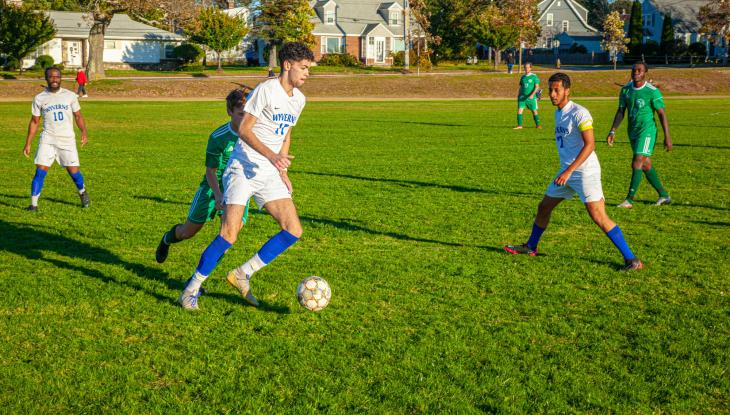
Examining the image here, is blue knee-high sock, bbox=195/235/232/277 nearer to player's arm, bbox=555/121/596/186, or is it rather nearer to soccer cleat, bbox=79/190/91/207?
player's arm, bbox=555/121/596/186

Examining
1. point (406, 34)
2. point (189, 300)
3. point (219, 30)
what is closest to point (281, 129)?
point (189, 300)

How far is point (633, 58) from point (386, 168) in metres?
70.5

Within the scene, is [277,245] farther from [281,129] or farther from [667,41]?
[667,41]

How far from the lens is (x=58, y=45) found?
7181 cm

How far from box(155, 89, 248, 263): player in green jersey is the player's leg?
12.0ft

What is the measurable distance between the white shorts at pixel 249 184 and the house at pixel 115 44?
7125cm

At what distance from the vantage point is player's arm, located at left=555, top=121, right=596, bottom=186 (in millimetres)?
8078

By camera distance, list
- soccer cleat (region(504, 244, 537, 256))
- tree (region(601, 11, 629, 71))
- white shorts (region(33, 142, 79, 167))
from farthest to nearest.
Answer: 1. tree (region(601, 11, 629, 71))
2. white shorts (region(33, 142, 79, 167))
3. soccer cleat (region(504, 244, 537, 256))

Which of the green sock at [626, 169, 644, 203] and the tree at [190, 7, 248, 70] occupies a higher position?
the tree at [190, 7, 248, 70]

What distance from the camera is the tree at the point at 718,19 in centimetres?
7144

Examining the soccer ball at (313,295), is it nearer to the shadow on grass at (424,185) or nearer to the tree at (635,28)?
the shadow on grass at (424,185)

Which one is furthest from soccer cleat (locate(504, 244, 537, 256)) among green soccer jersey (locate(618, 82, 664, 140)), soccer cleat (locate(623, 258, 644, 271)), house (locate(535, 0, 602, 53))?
house (locate(535, 0, 602, 53))

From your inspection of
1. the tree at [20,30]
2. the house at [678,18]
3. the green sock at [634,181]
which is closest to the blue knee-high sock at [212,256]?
the green sock at [634,181]

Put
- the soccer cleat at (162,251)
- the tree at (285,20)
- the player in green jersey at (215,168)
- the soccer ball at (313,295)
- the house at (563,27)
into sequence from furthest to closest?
the house at (563,27) → the tree at (285,20) → the soccer cleat at (162,251) → the player in green jersey at (215,168) → the soccer ball at (313,295)
